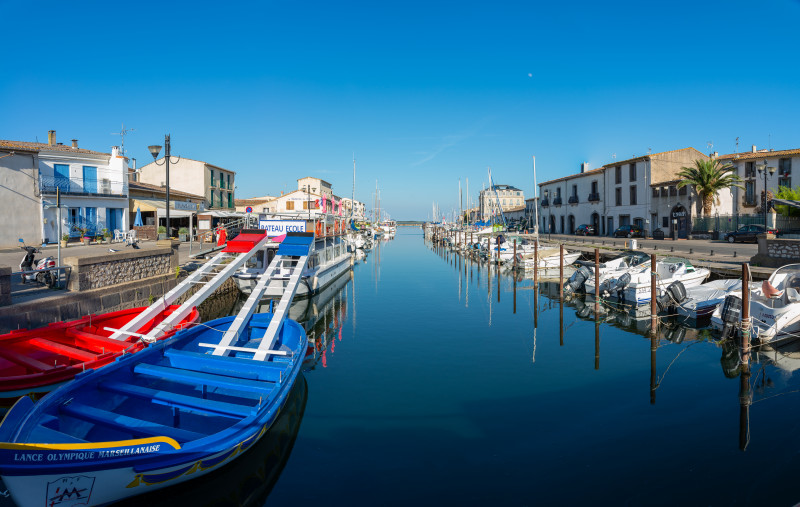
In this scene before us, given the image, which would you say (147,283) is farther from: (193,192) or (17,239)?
(193,192)

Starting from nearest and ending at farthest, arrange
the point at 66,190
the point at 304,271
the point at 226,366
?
the point at 226,366 < the point at 304,271 < the point at 66,190

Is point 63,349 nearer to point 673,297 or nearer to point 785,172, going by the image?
point 673,297

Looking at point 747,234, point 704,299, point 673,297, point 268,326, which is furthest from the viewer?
point 747,234

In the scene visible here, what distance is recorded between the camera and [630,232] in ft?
155

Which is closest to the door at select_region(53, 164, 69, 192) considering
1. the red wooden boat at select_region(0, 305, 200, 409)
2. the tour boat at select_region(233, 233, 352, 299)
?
the tour boat at select_region(233, 233, 352, 299)

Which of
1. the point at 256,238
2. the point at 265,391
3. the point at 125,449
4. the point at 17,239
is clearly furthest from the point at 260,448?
the point at 17,239

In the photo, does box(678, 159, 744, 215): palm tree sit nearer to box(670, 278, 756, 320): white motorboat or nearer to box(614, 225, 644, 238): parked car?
box(614, 225, 644, 238): parked car

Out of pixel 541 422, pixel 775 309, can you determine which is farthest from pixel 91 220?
pixel 775 309

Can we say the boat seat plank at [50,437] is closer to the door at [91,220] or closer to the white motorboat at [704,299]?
the white motorboat at [704,299]

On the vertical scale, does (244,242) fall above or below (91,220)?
below

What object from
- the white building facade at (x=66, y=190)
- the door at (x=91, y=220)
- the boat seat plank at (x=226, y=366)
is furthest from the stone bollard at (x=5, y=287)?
the door at (x=91, y=220)

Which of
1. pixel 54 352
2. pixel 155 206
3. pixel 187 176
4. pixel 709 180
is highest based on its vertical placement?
pixel 187 176

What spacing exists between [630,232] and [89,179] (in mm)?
48013

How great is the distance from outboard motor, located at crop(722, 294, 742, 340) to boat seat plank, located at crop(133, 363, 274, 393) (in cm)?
1365
